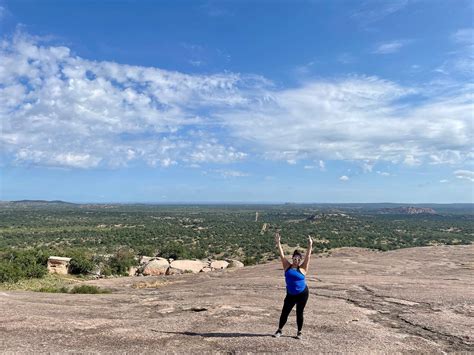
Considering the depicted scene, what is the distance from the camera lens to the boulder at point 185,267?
29736 mm

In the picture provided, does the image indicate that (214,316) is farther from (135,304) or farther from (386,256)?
(386,256)

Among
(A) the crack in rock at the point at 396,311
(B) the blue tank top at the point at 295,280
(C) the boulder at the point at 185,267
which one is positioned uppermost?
(B) the blue tank top at the point at 295,280

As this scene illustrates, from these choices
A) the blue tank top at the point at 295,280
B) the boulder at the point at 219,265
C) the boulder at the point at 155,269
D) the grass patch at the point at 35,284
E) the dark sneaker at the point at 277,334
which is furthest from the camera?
the boulder at the point at 219,265

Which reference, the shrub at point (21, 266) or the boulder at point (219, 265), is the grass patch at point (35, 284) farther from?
the boulder at point (219, 265)

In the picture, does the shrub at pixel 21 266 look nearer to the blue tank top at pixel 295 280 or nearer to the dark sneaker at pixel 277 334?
the dark sneaker at pixel 277 334

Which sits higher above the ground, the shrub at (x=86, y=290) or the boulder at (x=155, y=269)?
the shrub at (x=86, y=290)

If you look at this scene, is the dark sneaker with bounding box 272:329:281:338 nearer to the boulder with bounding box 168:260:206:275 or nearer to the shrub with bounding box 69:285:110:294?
the shrub with bounding box 69:285:110:294

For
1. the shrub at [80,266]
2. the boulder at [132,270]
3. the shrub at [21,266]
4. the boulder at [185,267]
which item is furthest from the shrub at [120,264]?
the shrub at [21,266]

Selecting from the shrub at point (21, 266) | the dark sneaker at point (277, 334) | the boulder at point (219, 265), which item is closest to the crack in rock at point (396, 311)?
the dark sneaker at point (277, 334)

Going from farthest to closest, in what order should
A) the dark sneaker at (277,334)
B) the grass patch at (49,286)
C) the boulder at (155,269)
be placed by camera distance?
the boulder at (155,269) → the grass patch at (49,286) → the dark sneaker at (277,334)

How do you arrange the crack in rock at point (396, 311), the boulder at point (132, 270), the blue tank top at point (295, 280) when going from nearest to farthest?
the blue tank top at point (295, 280) → the crack in rock at point (396, 311) → the boulder at point (132, 270)

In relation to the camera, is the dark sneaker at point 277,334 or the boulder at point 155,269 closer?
the dark sneaker at point 277,334

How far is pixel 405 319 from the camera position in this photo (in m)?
12.3

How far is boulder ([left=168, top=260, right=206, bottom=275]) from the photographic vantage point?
2974 centimetres
